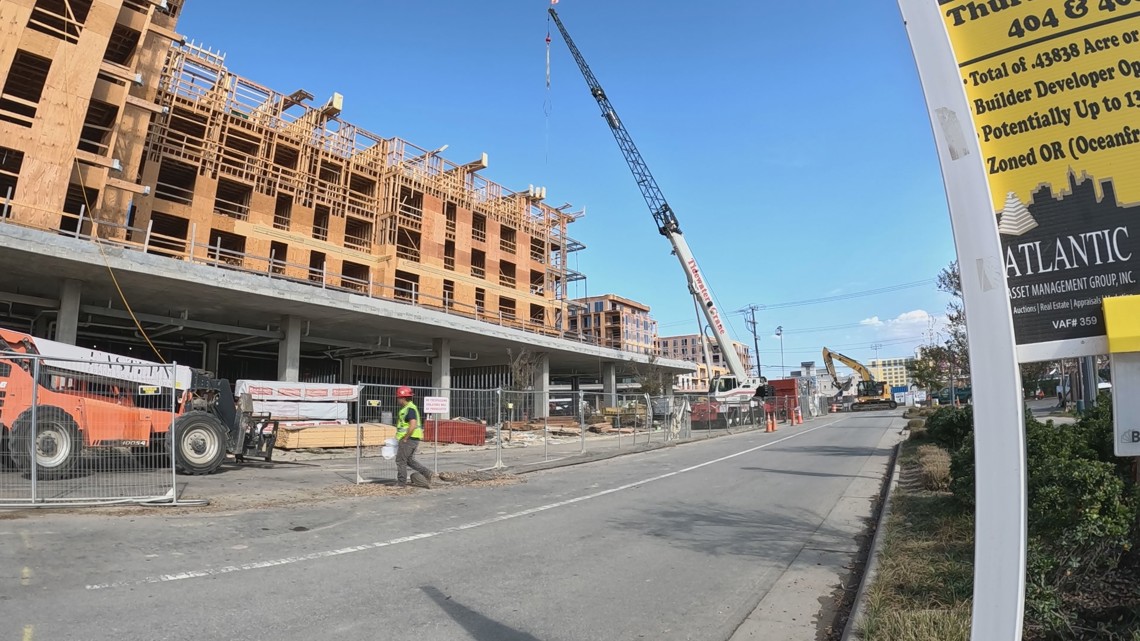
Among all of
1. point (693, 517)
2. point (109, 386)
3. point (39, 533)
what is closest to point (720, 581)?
point (693, 517)

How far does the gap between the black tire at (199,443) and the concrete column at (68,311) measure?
11098 mm

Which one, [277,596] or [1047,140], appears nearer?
[1047,140]

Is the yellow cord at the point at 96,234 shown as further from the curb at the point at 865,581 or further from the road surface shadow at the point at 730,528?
the curb at the point at 865,581

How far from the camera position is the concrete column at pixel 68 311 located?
Answer: 20.6 meters

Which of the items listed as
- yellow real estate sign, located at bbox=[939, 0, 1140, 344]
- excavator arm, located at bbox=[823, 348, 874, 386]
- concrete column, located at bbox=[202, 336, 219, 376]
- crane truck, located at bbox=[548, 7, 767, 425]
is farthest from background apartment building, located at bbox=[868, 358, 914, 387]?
yellow real estate sign, located at bbox=[939, 0, 1140, 344]

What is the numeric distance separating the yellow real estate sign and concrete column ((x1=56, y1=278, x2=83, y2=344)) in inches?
998

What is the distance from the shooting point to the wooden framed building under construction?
23547 millimetres

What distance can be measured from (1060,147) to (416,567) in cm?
621

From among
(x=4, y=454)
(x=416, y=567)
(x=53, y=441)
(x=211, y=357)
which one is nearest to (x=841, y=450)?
(x=416, y=567)

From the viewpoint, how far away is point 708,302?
3912cm

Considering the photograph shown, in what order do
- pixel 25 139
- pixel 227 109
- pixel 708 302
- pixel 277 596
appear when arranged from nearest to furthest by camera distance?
1. pixel 277 596
2. pixel 25 139
3. pixel 227 109
4. pixel 708 302

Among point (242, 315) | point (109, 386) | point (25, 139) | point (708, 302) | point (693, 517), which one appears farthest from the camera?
point (708, 302)

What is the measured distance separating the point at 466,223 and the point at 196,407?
33821 millimetres

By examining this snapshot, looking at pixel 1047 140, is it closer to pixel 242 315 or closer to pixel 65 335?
pixel 65 335
